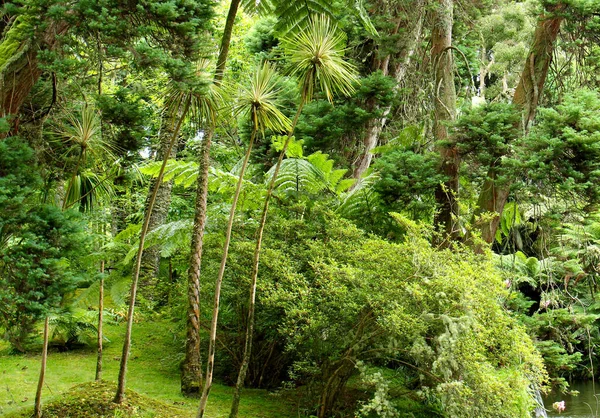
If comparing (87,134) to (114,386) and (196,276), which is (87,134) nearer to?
(196,276)

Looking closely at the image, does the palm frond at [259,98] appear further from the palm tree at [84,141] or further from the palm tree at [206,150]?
the palm tree at [84,141]

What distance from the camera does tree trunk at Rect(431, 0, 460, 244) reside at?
7676 millimetres

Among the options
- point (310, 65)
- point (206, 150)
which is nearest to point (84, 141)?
point (206, 150)

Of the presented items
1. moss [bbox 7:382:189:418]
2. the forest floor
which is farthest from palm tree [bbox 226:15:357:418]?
the forest floor

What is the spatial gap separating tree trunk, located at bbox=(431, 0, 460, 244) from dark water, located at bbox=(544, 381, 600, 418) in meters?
4.44

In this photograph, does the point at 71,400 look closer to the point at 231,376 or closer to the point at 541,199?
the point at 231,376

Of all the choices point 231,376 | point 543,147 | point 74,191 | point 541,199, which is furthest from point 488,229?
point 74,191

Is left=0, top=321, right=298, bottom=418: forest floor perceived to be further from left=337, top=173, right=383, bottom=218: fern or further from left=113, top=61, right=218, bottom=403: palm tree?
left=337, top=173, right=383, bottom=218: fern

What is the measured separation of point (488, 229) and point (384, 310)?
2.96 m

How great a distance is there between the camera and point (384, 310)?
17.3ft

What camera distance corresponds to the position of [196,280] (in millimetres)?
5852

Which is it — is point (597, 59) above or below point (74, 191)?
above

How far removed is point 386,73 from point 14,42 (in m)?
6.99

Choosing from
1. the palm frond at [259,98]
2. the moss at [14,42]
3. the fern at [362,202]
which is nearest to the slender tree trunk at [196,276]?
the palm frond at [259,98]
